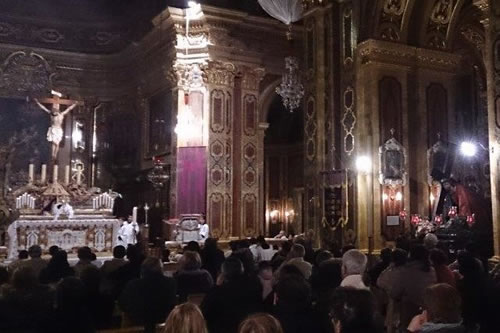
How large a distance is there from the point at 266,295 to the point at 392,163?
9.04 m

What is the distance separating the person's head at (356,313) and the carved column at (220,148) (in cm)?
1684

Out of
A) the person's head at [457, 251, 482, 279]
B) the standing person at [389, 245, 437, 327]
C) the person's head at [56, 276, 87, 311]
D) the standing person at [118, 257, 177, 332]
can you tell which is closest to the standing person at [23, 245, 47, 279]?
the standing person at [118, 257, 177, 332]

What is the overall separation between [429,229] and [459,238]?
1045 millimetres

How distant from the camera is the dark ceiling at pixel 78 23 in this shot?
80.4ft

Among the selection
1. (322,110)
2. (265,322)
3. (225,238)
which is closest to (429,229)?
(322,110)

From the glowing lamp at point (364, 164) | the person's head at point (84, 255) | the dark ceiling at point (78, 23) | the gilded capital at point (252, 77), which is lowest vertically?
the person's head at point (84, 255)

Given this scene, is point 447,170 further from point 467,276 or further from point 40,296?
point 40,296

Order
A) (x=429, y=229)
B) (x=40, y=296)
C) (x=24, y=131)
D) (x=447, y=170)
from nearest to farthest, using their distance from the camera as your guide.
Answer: (x=40, y=296), (x=429, y=229), (x=447, y=170), (x=24, y=131)

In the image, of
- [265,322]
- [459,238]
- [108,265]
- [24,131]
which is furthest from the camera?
[24,131]

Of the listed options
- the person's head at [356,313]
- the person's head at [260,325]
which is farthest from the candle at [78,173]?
the person's head at [260,325]

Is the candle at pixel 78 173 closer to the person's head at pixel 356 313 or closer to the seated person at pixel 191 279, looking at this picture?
the seated person at pixel 191 279

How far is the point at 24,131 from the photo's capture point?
24.2m

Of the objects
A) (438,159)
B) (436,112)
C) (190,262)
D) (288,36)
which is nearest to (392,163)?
(438,159)

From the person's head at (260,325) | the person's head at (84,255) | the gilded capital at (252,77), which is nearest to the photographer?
the person's head at (260,325)
